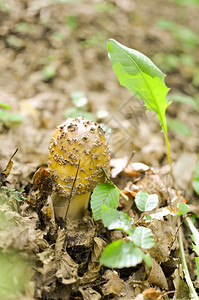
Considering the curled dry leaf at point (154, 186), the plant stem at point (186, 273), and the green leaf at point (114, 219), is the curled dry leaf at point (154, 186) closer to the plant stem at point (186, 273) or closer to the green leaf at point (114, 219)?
the plant stem at point (186, 273)

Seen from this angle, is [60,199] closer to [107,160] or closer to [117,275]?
[107,160]

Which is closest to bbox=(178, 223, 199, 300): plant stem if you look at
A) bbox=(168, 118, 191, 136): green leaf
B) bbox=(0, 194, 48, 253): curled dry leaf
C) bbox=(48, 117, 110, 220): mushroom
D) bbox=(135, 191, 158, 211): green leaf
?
bbox=(135, 191, 158, 211): green leaf

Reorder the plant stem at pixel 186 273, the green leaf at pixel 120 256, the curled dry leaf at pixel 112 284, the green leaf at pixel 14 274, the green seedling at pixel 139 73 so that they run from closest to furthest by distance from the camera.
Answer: the green leaf at pixel 120 256 → the green leaf at pixel 14 274 → the curled dry leaf at pixel 112 284 → the plant stem at pixel 186 273 → the green seedling at pixel 139 73

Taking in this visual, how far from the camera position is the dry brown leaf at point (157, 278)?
2107 mm

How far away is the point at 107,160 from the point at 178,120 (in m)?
2.93

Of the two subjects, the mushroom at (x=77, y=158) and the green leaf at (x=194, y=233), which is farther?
the green leaf at (x=194, y=233)

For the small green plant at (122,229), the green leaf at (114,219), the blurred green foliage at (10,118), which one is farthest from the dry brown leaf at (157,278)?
the blurred green foliage at (10,118)

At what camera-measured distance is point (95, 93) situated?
16.0 ft

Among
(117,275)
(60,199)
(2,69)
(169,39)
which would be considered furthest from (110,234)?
(169,39)

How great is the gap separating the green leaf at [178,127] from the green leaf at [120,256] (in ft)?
10.5

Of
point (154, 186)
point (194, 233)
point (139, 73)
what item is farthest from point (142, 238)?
point (139, 73)

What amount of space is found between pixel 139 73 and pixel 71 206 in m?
1.32

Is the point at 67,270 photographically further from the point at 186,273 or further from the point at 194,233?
the point at 194,233

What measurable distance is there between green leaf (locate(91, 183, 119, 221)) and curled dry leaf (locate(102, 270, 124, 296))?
47 cm
